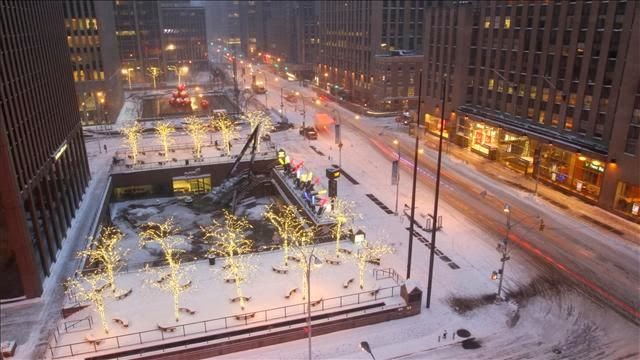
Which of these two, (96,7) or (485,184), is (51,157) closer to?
(485,184)

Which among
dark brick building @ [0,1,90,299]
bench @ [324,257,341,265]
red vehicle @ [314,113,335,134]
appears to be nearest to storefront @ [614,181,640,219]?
bench @ [324,257,341,265]

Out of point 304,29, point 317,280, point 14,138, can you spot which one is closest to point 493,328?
point 317,280

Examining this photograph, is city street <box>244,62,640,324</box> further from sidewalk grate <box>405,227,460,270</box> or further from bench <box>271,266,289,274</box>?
bench <box>271,266,289,274</box>

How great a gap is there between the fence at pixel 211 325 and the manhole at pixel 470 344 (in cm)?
618

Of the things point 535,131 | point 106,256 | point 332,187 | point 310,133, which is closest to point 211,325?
point 106,256

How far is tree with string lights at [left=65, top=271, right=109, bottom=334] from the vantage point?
31.6m

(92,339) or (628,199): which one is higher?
(628,199)

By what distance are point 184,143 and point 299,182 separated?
29.6 meters

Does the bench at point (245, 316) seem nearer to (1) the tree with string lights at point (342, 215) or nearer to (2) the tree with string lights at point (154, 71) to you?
(1) the tree with string lights at point (342, 215)

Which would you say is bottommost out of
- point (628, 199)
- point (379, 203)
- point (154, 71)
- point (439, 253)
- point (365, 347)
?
point (439, 253)

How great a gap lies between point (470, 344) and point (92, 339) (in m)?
25.0

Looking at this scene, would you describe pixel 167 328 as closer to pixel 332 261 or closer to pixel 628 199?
pixel 332 261

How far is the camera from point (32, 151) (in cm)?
4056

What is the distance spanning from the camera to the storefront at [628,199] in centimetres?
4931
